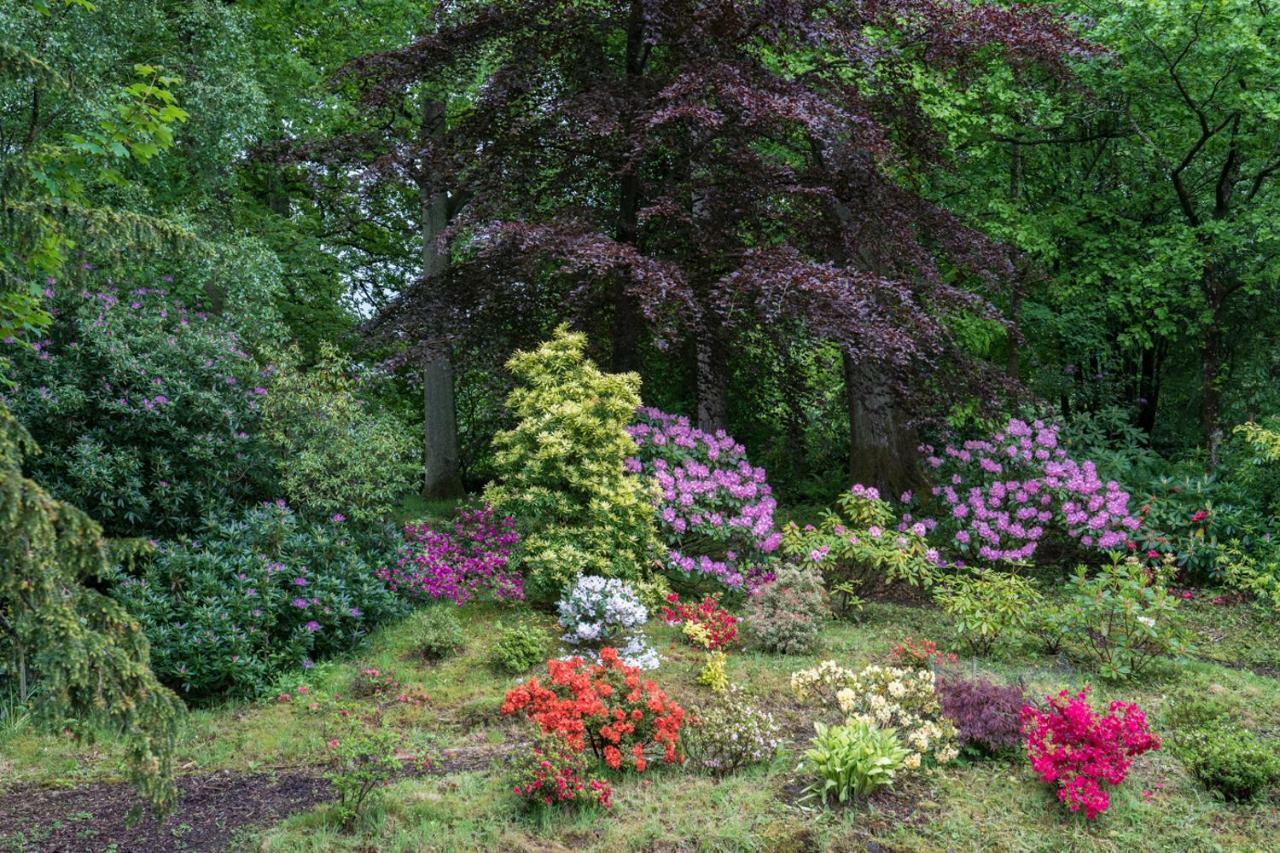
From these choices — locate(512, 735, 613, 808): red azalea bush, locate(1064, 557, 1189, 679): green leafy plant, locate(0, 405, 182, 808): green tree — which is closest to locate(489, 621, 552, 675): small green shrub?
locate(512, 735, 613, 808): red azalea bush

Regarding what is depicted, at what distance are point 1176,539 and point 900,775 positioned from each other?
6090mm

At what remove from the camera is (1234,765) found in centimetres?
447

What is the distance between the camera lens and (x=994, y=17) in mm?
8656

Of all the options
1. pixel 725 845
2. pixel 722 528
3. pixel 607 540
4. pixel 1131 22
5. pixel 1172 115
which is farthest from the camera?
pixel 1172 115

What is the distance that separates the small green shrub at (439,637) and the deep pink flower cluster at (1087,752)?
12.0ft

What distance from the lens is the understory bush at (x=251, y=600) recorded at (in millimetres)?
5699

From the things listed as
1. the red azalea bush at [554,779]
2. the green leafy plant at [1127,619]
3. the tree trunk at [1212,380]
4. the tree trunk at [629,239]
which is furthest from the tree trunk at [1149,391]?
the red azalea bush at [554,779]

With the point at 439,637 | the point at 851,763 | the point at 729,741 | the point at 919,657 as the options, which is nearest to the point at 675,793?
the point at 729,741

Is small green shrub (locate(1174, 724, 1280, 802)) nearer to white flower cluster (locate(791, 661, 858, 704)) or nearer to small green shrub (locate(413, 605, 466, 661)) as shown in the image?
white flower cluster (locate(791, 661, 858, 704))

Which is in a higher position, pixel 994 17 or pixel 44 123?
pixel 994 17

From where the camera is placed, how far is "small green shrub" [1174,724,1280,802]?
4.47 m

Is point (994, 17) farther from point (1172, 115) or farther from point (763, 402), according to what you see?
point (763, 402)

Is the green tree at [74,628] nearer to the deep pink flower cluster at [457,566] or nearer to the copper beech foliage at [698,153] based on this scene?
the deep pink flower cluster at [457,566]

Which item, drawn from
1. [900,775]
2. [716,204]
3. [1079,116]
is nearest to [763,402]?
[716,204]
